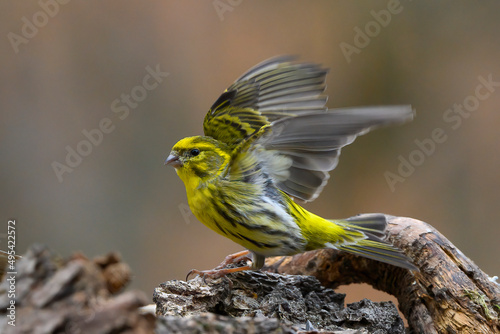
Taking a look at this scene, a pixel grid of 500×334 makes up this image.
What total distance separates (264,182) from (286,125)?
456 mm

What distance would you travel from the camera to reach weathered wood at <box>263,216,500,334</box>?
2064 millimetres

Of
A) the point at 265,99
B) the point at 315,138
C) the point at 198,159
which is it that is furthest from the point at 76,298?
the point at 265,99

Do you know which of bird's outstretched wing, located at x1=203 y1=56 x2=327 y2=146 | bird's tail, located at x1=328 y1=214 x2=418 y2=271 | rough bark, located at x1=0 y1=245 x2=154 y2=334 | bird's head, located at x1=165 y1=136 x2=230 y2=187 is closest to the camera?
rough bark, located at x1=0 y1=245 x2=154 y2=334

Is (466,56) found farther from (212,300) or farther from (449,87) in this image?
(212,300)

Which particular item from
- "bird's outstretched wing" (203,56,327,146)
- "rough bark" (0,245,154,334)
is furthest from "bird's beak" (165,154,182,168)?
"rough bark" (0,245,154,334)

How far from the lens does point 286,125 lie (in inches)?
86.5

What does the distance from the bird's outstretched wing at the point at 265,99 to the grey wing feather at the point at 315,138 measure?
0.32 metres

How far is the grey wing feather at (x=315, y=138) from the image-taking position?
1.93 metres

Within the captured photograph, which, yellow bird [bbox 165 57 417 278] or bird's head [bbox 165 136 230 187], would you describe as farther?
bird's head [bbox 165 136 230 187]

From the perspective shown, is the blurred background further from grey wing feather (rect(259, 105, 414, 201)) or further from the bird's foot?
grey wing feather (rect(259, 105, 414, 201))

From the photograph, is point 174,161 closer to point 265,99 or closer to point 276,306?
point 265,99

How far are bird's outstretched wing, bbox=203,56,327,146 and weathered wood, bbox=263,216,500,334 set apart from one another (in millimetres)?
756

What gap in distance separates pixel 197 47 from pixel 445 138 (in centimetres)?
268

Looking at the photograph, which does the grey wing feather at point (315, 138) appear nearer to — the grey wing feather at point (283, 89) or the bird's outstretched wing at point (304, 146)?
the bird's outstretched wing at point (304, 146)
